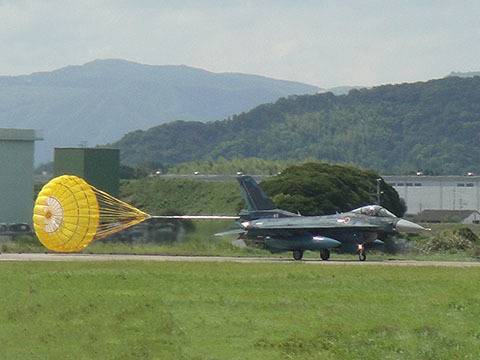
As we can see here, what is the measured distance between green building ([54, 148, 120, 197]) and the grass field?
5248 centimetres

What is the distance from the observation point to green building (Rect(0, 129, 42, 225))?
79438 mm

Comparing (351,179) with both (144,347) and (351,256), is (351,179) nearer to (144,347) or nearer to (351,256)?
(351,256)

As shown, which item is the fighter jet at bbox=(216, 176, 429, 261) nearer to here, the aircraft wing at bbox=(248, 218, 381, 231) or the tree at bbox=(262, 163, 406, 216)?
the aircraft wing at bbox=(248, 218, 381, 231)

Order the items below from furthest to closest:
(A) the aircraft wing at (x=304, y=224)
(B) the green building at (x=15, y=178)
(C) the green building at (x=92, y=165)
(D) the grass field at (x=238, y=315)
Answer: (C) the green building at (x=92, y=165) → (B) the green building at (x=15, y=178) → (A) the aircraft wing at (x=304, y=224) → (D) the grass field at (x=238, y=315)

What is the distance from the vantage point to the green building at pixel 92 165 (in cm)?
8262

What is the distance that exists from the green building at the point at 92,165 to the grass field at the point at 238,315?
52480mm

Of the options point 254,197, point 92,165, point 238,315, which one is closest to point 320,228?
point 254,197

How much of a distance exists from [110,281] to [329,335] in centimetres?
970

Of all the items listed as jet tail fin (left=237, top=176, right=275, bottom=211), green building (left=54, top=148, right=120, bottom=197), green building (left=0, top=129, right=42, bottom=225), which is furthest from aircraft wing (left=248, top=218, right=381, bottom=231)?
green building (left=54, top=148, right=120, bottom=197)

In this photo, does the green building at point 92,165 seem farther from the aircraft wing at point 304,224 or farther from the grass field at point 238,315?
the grass field at point 238,315

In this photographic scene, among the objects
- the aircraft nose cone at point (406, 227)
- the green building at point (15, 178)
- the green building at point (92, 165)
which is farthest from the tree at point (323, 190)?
the green building at point (15, 178)

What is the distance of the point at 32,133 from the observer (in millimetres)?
81625

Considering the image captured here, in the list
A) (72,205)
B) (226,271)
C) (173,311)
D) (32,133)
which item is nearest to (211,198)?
(32,133)

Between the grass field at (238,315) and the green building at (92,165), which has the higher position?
the green building at (92,165)
